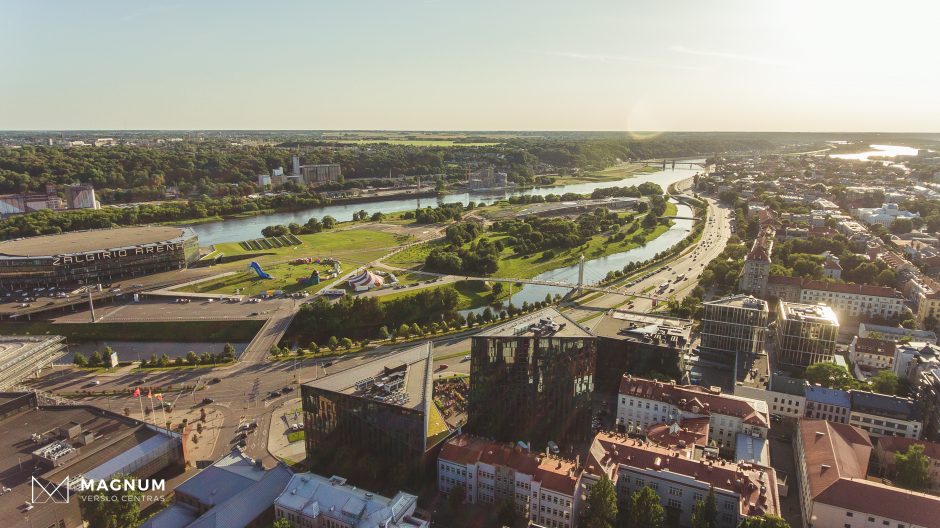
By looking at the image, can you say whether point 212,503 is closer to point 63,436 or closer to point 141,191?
point 63,436

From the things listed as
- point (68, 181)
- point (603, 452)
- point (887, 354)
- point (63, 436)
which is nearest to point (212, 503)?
point (63, 436)

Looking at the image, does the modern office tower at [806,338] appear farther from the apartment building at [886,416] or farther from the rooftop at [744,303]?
the apartment building at [886,416]

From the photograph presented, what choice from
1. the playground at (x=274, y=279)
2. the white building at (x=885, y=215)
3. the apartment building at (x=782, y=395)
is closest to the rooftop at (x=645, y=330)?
the apartment building at (x=782, y=395)

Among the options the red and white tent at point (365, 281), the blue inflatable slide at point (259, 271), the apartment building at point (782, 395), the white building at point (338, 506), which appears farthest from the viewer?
the blue inflatable slide at point (259, 271)

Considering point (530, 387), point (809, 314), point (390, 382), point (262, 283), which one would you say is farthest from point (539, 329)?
point (262, 283)

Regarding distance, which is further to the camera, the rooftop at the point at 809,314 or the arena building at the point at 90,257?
the arena building at the point at 90,257

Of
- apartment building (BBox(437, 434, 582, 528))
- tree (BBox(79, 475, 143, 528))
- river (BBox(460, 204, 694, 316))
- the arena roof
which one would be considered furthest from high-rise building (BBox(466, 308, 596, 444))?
the arena roof
